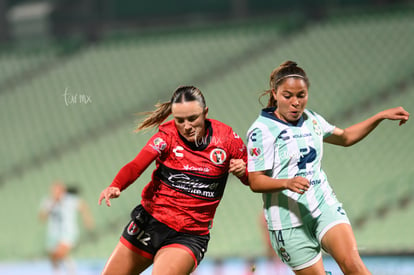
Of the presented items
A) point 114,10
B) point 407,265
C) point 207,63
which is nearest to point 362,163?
point 407,265

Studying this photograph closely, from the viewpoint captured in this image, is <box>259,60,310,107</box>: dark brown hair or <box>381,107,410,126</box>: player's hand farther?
<box>381,107,410,126</box>: player's hand

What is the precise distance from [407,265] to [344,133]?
11.6ft

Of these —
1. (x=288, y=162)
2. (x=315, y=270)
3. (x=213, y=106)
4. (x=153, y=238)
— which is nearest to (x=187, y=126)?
(x=288, y=162)

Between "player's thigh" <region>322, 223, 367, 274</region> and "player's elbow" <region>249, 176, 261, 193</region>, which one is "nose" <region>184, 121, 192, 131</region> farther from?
"player's thigh" <region>322, 223, 367, 274</region>

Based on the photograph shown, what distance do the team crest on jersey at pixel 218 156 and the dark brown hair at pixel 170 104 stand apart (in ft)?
1.01

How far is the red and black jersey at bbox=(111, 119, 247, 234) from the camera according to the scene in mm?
4352

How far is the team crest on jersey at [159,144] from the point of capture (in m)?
4.33

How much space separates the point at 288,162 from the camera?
14.0 ft

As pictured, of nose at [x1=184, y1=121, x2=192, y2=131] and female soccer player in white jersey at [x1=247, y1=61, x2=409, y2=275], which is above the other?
nose at [x1=184, y1=121, x2=192, y2=131]

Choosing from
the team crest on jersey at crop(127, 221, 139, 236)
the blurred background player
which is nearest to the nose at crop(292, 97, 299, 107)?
the team crest on jersey at crop(127, 221, 139, 236)

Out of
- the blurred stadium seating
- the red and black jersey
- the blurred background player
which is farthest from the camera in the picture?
the blurred background player

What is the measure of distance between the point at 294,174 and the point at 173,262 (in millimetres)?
965

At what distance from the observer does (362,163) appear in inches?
455

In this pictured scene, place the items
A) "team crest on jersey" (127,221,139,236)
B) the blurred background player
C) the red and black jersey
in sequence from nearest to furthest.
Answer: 1. the red and black jersey
2. "team crest on jersey" (127,221,139,236)
3. the blurred background player
